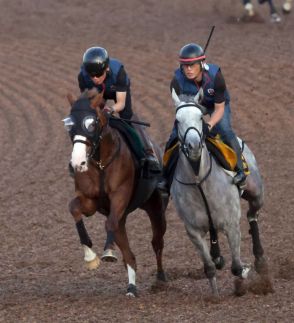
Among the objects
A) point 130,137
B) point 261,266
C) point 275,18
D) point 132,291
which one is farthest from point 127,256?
point 275,18

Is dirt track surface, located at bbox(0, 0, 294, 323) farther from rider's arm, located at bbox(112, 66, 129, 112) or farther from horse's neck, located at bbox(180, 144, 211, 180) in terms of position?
A: rider's arm, located at bbox(112, 66, 129, 112)

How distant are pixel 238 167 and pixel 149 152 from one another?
3.69 feet

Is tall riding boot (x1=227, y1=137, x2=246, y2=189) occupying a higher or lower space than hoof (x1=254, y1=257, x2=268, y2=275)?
higher

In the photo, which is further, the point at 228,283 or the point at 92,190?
the point at 228,283

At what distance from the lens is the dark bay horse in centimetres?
959

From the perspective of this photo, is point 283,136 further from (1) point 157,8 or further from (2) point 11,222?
(1) point 157,8

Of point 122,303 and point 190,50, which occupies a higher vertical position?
point 190,50

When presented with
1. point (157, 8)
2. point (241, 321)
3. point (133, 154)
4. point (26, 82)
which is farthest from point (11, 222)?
point (157, 8)

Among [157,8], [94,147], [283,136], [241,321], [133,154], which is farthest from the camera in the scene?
[157,8]

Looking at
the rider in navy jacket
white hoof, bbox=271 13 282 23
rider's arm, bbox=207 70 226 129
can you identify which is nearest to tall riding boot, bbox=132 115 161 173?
the rider in navy jacket

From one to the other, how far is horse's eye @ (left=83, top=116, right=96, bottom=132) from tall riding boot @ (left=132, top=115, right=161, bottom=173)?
1.28 meters

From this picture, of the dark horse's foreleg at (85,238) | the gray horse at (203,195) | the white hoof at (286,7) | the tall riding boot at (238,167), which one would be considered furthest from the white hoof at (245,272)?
the white hoof at (286,7)

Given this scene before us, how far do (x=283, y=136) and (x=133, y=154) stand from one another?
26.8ft

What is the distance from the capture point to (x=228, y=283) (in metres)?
11.1
